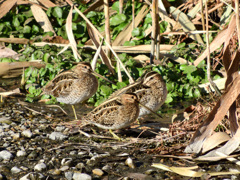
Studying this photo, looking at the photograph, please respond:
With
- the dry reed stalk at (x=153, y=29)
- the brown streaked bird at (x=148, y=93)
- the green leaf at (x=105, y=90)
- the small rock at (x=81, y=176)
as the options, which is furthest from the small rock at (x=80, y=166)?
the dry reed stalk at (x=153, y=29)

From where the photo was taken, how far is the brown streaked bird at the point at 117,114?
6055 millimetres

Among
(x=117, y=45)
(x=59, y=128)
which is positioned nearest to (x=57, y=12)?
(x=117, y=45)

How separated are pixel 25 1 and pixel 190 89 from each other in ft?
15.5

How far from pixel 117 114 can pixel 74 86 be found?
149 centimetres

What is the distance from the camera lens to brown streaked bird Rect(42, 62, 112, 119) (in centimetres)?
723

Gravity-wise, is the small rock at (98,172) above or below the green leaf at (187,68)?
below

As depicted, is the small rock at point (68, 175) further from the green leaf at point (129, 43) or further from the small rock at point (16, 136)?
the green leaf at point (129, 43)

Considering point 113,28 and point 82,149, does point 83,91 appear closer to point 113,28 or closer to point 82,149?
point 82,149

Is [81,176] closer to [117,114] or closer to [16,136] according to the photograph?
[117,114]

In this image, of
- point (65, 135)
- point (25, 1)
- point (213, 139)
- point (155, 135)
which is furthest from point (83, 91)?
point (25, 1)

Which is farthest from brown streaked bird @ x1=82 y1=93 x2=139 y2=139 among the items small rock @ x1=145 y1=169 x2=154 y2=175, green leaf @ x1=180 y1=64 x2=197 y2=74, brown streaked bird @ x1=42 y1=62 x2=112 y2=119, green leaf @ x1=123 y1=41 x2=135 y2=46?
green leaf @ x1=123 y1=41 x2=135 y2=46

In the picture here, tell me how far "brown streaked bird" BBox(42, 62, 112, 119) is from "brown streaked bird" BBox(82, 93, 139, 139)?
1.01 metres

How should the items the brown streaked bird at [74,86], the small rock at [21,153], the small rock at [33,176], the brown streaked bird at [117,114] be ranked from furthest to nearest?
the brown streaked bird at [74,86] < the brown streaked bird at [117,114] < the small rock at [21,153] < the small rock at [33,176]

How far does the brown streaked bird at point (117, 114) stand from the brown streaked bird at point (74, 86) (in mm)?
1011
